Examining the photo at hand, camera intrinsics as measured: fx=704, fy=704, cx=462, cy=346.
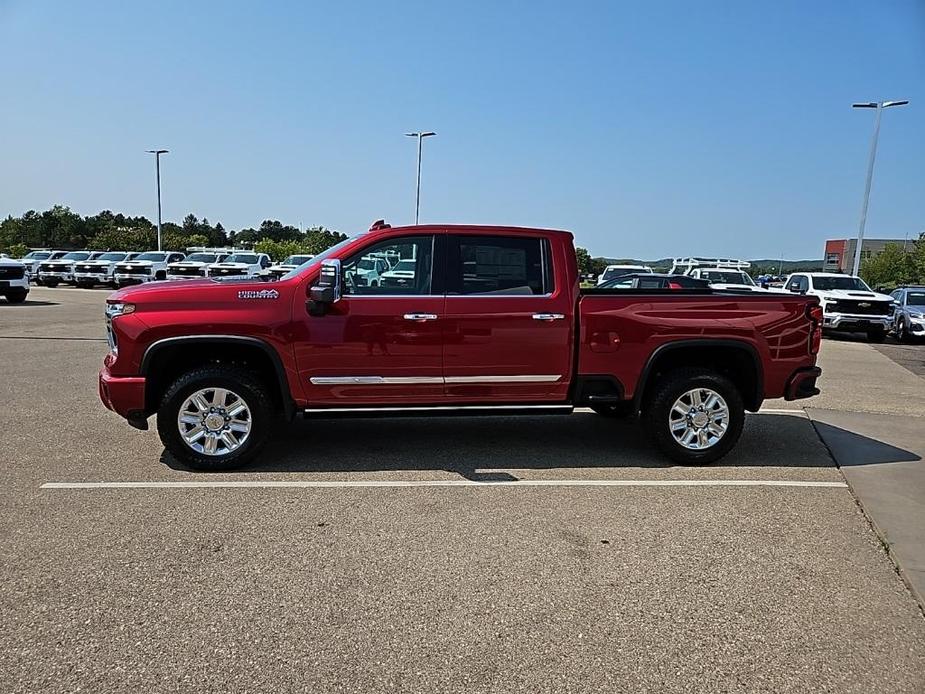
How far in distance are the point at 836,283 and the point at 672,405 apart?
1704 cm

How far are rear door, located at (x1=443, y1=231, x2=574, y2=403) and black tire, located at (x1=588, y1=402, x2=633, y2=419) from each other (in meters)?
0.64

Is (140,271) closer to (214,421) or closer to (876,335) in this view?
(876,335)

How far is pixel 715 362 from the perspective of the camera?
6.12 meters

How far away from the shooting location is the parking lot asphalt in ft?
9.60

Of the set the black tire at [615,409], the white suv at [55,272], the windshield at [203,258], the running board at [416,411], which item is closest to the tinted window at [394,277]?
the running board at [416,411]

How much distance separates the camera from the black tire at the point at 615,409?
6.09 m

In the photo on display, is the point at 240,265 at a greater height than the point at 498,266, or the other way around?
the point at 498,266

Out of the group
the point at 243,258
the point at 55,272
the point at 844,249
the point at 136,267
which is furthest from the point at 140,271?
the point at 844,249

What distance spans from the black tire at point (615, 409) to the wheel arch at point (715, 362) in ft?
0.68

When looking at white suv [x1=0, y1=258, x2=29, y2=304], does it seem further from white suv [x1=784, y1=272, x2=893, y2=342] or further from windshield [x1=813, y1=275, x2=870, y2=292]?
windshield [x1=813, y1=275, x2=870, y2=292]

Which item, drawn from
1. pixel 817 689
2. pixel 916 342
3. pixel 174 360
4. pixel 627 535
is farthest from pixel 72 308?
pixel 916 342

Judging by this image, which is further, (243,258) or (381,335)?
(243,258)

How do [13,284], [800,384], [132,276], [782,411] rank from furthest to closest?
[132,276] < [13,284] < [782,411] < [800,384]

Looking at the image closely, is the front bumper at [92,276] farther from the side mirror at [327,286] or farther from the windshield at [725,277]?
the side mirror at [327,286]
